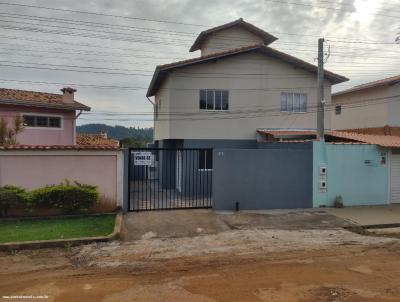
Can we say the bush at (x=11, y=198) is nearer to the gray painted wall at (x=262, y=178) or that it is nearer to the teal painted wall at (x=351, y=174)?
the gray painted wall at (x=262, y=178)

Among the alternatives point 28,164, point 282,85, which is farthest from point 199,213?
point 282,85

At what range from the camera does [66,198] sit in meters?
11.2

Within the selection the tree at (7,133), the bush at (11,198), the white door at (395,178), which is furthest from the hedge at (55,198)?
the white door at (395,178)

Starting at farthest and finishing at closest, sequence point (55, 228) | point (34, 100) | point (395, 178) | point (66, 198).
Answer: point (34, 100) → point (395, 178) → point (66, 198) → point (55, 228)

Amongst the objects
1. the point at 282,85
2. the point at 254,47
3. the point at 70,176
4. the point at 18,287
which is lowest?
the point at 18,287

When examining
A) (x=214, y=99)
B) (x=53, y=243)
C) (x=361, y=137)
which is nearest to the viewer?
(x=53, y=243)

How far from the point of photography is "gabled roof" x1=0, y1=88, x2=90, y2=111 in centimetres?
1916

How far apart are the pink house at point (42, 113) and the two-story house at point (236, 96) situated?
222 inches

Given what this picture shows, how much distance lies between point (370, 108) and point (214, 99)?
12851 mm

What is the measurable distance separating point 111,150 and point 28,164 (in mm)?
2656

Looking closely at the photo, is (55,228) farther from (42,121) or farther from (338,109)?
(338,109)

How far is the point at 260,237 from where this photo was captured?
9430mm

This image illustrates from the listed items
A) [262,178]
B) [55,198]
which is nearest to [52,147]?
[55,198]

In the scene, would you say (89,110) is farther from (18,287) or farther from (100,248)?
(18,287)
